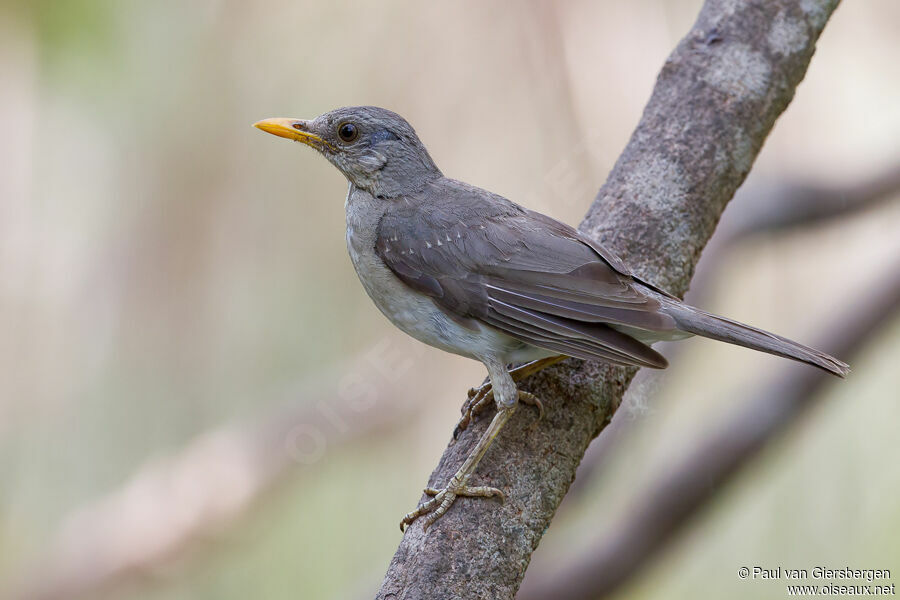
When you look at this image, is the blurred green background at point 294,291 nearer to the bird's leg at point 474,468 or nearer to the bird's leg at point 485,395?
the bird's leg at point 485,395

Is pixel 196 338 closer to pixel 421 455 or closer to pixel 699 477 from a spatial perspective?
pixel 421 455

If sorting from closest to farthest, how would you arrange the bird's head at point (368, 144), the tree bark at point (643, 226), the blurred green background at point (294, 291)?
the tree bark at point (643, 226) → the bird's head at point (368, 144) → the blurred green background at point (294, 291)

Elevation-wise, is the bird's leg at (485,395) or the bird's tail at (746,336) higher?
the bird's tail at (746,336)

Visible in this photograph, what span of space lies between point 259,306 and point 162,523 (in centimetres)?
147

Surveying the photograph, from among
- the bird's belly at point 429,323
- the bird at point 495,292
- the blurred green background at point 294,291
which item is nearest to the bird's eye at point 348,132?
the bird at point 495,292

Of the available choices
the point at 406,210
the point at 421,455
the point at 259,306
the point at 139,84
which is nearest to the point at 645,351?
the point at 406,210

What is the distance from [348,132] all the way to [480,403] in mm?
1271

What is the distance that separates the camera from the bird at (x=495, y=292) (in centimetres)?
266

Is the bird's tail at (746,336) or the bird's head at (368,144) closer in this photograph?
the bird's tail at (746,336)

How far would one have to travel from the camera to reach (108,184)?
5.11m

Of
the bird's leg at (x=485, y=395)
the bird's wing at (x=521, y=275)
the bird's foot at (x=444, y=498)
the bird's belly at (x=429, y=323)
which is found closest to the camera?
the bird's foot at (x=444, y=498)

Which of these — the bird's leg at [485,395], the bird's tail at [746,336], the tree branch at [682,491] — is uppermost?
the bird's tail at [746,336]

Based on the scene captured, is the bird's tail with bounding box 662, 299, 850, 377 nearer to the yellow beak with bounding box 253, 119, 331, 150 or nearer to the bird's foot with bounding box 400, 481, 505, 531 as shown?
the bird's foot with bounding box 400, 481, 505, 531

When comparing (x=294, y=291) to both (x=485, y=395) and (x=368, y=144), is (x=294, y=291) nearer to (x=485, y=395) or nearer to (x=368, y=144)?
(x=368, y=144)
